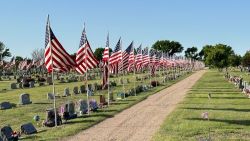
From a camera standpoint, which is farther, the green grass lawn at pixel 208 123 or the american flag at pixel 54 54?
the american flag at pixel 54 54

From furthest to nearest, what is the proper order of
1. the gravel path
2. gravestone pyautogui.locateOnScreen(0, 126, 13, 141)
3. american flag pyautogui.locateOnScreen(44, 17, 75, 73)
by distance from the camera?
american flag pyautogui.locateOnScreen(44, 17, 75, 73) → the gravel path → gravestone pyautogui.locateOnScreen(0, 126, 13, 141)

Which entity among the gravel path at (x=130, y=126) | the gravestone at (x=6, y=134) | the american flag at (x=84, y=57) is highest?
the american flag at (x=84, y=57)

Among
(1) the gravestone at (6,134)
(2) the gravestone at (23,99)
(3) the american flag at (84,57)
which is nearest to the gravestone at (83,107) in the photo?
(3) the american flag at (84,57)

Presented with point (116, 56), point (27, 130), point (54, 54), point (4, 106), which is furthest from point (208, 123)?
point (4, 106)

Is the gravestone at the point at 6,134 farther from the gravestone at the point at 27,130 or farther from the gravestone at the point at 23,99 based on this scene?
the gravestone at the point at 23,99

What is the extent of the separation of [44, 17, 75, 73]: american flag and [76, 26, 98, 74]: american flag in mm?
5312

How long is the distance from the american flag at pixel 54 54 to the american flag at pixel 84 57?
5312 mm

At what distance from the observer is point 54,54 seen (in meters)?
27.8

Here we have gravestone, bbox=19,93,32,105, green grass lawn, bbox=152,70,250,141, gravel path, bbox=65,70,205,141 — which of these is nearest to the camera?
green grass lawn, bbox=152,70,250,141

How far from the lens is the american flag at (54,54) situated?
27719 mm

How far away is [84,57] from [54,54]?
6.29 metres

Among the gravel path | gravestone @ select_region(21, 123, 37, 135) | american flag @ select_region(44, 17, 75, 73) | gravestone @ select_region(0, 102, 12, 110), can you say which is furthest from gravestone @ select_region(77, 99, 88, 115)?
gravestone @ select_region(0, 102, 12, 110)

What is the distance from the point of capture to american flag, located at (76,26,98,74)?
33562mm

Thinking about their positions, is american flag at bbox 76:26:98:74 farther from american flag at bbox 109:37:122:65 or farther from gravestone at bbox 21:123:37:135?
gravestone at bbox 21:123:37:135
